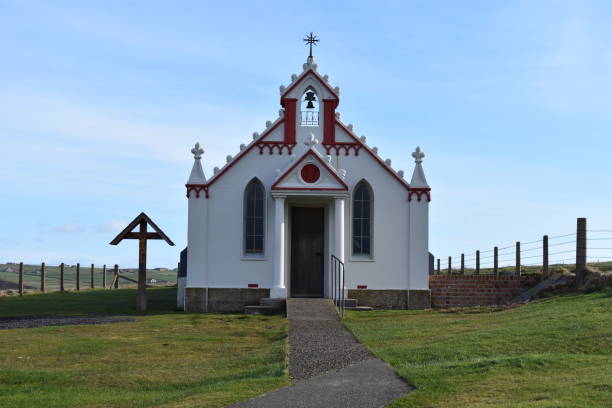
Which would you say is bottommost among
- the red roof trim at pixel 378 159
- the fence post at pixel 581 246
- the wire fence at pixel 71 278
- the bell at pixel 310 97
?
the wire fence at pixel 71 278

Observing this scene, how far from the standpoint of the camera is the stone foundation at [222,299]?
22891 millimetres

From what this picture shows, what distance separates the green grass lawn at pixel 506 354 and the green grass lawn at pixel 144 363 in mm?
1980

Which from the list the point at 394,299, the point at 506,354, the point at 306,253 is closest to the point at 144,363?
the point at 506,354

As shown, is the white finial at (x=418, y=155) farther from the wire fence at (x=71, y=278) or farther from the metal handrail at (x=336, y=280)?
the wire fence at (x=71, y=278)

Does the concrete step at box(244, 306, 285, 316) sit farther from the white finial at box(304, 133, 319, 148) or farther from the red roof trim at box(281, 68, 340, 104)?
the red roof trim at box(281, 68, 340, 104)

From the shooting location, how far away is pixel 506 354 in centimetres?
1140

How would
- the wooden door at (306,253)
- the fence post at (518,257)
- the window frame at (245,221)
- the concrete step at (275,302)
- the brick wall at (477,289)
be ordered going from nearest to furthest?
the concrete step at (275,302)
the window frame at (245,221)
the wooden door at (306,253)
the brick wall at (477,289)
the fence post at (518,257)

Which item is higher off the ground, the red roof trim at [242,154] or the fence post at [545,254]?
the red roof trim at [242,154]

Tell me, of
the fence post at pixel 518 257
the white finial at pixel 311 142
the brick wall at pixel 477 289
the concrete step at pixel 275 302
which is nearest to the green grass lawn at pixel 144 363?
the concrete step at pixel 275 302

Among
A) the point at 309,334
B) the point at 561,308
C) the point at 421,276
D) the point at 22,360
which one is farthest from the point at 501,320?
the point at 22,360

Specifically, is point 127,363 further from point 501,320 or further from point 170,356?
point 501,320

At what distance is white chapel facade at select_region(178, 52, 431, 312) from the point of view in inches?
905

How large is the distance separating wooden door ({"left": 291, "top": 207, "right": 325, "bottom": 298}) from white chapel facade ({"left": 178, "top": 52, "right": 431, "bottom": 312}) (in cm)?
3

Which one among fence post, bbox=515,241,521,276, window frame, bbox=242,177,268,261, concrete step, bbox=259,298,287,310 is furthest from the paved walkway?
fence post, bbox=515,241,521,276
